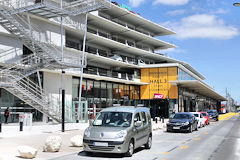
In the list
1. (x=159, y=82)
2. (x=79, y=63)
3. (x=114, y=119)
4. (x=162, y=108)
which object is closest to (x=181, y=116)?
(x=114, y=119)

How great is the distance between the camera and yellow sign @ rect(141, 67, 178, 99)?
50.0m

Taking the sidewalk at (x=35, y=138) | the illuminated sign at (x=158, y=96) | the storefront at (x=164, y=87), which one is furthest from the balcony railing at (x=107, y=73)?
the sidewalk at (x=35, y=138)

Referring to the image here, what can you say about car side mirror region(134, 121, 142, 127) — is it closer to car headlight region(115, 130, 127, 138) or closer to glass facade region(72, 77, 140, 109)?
car headlight region(115, 130, 127, 138)

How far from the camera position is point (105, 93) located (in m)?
44.5

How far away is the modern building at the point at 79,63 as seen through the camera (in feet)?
81.8

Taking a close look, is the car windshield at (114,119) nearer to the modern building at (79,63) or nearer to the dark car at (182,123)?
the modern building at (79,63)

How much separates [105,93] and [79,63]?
11218 millimetres

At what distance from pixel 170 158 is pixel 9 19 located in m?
17.0

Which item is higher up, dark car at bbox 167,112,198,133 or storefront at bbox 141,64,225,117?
storefront at bbox 141,64,225,117

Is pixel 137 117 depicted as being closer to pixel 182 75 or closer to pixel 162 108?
pixel 162 108

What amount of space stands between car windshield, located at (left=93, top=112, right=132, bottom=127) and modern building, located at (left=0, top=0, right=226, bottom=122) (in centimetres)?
1078

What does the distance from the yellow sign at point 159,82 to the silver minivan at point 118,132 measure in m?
37.2

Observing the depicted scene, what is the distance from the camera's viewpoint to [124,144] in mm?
10672

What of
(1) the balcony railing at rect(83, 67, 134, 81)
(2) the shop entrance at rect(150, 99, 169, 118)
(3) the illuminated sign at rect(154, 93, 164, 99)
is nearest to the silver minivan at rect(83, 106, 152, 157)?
(1) the balcony railing at rect(83, 67, 134, 81)
